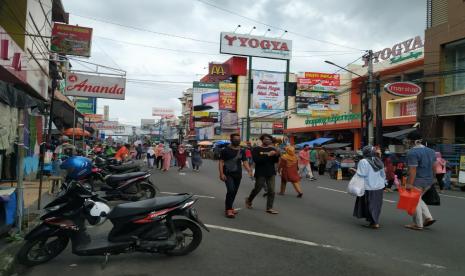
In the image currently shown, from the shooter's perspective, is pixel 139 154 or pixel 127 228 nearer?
pixel 127 228

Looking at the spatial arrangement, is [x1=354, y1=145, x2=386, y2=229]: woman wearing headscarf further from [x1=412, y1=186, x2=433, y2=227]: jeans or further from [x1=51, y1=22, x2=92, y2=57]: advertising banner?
[x1=51, y1=22, x2=92, y2=57]: advertising banner

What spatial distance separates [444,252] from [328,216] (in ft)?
10.6

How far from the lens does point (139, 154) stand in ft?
107

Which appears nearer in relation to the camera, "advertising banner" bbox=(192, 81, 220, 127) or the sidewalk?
the sidewalk

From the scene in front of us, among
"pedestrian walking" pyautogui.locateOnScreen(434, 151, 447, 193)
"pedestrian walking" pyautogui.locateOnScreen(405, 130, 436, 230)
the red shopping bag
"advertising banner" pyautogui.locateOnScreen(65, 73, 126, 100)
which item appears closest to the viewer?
the red shopping bag

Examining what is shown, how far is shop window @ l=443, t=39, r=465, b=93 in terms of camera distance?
23892mm

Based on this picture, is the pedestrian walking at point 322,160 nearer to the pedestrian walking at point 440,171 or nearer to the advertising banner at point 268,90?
the pedestrian walking at point 440,171

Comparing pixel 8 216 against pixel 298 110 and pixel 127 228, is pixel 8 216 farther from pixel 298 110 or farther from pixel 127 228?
pixel 298 110

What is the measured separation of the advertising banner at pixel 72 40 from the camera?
17.0 metres

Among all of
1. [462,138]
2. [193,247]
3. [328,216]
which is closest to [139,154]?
[462,138]

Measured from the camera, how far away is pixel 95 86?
18594 millimetres

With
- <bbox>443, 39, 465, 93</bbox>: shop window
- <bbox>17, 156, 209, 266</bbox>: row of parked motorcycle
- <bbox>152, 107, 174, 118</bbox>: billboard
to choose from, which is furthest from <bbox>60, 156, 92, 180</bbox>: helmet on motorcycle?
<bbox>152, 107, 174, 118</bbox>: billboard

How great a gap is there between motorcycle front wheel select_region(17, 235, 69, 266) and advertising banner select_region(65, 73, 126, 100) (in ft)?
43.4

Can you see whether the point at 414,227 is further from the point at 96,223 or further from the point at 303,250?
the point at 96,223
